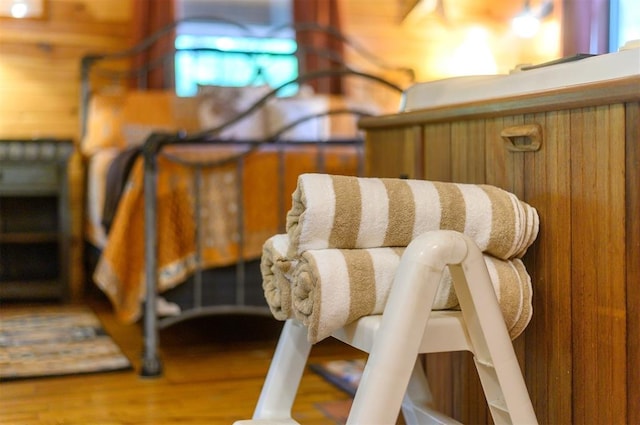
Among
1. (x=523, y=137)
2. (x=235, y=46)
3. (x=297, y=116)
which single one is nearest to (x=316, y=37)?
(x=235, y=46)

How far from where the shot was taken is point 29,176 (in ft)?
12.4

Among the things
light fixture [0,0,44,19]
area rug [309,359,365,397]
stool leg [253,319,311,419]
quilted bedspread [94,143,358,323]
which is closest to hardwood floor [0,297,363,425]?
area rug [309,359,365,397]

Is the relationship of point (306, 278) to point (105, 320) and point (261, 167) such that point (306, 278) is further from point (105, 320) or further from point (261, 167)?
point (105, 320)

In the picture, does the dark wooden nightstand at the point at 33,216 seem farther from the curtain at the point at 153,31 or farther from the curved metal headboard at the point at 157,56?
the curtain at the point at 153,31

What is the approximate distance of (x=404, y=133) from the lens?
1.71m

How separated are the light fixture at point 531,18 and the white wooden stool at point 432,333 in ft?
12.0

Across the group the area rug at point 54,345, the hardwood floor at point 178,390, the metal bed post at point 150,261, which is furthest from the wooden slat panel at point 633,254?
the area rug at point 54,345

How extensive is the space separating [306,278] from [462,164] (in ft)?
1.69

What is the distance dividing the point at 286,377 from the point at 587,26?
338 cm

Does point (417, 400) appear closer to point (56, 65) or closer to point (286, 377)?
point (286, 377)

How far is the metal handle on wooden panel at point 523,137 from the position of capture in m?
1.26

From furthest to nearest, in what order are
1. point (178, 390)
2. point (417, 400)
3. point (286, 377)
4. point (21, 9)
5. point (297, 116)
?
point (21, 9), point (297, 116), point (178, 390), point (417, 400), point (286, 377)

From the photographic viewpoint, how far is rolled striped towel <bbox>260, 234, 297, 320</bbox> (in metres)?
1.19

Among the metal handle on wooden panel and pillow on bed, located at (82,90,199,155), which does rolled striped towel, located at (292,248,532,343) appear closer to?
the metal handle on wooden panel
